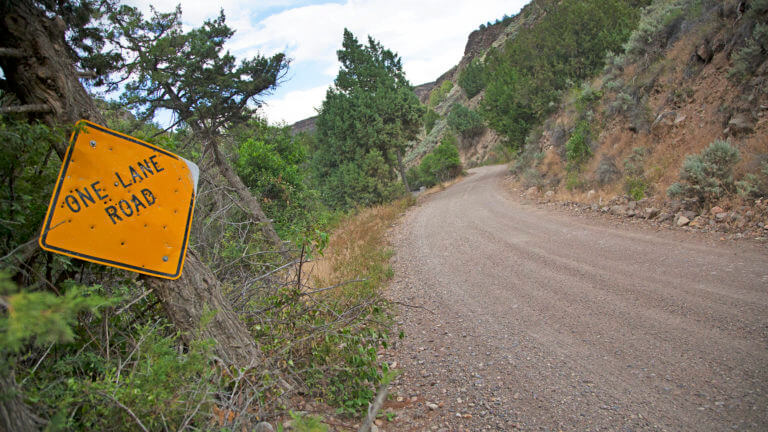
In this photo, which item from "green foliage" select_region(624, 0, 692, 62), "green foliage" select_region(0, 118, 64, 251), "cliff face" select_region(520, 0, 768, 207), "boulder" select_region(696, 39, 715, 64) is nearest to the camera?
"green foliage" select_region(0, 118, 64, 251)

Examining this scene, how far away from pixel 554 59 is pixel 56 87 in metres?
24.0

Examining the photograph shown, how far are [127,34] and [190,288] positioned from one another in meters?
8.32

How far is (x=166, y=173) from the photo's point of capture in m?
2.56

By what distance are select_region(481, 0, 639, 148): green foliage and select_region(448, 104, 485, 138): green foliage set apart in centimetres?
2151

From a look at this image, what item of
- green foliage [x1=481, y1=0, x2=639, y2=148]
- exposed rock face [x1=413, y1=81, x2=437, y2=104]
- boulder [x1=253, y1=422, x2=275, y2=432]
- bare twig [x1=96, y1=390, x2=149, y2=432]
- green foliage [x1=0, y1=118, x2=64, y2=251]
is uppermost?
exposed rock face [x1=413, y1=81, x2=437, y2=104]

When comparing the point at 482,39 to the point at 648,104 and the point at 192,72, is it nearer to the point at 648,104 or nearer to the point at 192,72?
the point at 648,104

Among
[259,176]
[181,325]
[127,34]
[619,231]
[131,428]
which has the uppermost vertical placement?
[127,34]

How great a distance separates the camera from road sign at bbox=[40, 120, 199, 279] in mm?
2076

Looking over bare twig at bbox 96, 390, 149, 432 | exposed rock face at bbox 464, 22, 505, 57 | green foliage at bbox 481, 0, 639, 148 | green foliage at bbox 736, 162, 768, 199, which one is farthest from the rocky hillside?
exposed rock face at bbox 464, 22, 505, 57

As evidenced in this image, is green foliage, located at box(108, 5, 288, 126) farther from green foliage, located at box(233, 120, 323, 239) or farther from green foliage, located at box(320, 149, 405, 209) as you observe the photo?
green foliage, located at box(320, 149, 405, 209)

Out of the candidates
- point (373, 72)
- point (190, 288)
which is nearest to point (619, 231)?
point (190, 288)

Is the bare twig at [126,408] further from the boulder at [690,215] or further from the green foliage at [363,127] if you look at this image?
the green foliage at [363,127]

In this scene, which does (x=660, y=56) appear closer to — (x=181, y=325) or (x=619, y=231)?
(x=619, y=231)

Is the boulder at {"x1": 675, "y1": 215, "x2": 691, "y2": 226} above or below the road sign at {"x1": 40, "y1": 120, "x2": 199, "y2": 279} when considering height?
below
